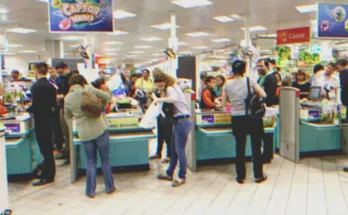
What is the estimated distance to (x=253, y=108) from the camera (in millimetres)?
4227

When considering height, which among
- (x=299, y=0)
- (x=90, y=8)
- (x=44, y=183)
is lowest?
(x=44, y=183)

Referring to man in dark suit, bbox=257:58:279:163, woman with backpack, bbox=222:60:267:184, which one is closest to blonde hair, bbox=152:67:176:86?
woman with backpack, bbox=222:60:267:184

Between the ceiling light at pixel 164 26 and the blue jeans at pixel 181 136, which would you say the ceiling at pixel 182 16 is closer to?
the ceiling light at pixel 164 26

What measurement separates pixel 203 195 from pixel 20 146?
252 cm

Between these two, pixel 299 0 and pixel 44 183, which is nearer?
pixel 44 183

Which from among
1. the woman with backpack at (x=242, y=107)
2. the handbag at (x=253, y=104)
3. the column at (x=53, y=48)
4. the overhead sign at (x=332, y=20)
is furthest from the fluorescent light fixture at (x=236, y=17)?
the column at (x=53, y=48)

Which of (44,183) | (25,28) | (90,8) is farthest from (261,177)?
(25,28)

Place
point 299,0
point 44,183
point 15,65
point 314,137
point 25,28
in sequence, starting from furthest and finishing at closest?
1. point 15,65
2. point 25,28
3. point 299,0
4. point 314,137
5. point 44,183

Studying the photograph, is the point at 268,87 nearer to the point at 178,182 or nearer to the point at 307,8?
the point at 178,182

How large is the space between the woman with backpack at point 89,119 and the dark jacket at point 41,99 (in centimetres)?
45

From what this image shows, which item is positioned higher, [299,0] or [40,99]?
[299,0]

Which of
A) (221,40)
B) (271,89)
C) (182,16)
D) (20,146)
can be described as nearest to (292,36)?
(182,16)

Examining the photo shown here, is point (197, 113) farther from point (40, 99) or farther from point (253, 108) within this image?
point (40, 99)

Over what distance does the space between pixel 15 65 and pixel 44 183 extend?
22.4 metres
